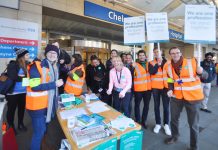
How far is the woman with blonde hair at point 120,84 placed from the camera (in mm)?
2312

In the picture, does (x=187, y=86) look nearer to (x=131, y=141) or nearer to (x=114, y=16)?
(x=131, y=141)

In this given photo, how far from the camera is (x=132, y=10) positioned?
567cm

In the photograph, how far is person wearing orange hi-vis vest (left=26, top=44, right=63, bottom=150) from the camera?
64.0 inches

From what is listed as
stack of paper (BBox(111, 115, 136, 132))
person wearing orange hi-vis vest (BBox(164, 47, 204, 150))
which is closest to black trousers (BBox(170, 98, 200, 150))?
person wearing orange hi-vis vest (BBox(164, 47, 204, 150))

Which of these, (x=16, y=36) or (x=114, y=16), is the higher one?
(x=114, y=16)

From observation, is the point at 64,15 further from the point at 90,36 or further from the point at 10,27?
the point at 90,36

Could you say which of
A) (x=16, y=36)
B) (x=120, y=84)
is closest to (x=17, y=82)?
(x=16, y=36)

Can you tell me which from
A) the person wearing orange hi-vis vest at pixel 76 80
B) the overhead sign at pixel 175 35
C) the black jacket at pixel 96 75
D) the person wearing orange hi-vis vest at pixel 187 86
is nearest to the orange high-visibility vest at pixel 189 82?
the person wearing orange hi-vis vest at pixel 187 86

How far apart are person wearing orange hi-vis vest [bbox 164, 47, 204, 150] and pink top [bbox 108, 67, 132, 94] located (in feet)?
1.92

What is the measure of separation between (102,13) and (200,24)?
11.1ft

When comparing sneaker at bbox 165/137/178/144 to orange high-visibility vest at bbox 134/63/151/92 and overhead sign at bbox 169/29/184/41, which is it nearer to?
orange high-visibility vest at bbox 134/63/151/92

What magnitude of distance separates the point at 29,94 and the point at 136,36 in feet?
6.79

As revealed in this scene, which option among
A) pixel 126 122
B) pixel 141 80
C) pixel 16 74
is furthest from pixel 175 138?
pixel 16 74

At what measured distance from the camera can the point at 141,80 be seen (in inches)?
102
